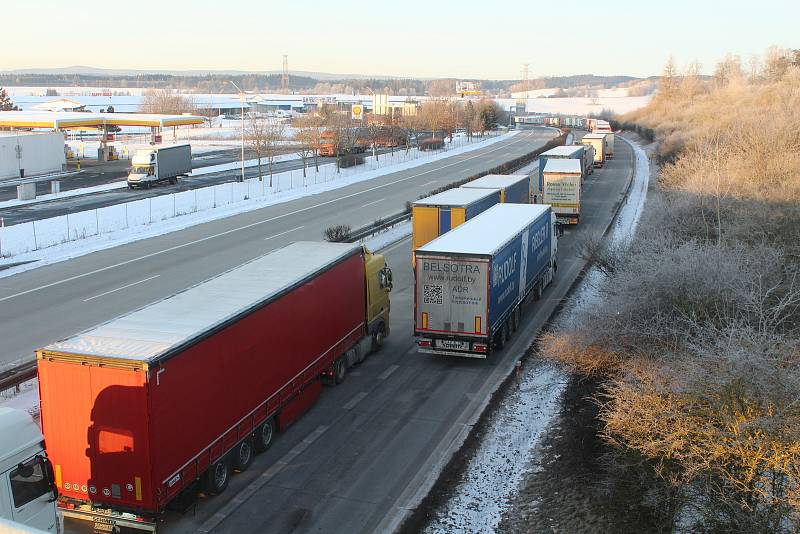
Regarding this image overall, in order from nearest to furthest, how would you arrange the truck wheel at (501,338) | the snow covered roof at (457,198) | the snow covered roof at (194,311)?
the snow covered roof at (194,311) → the truck wheel at (501,338) → the snow covered roof at (457,198)

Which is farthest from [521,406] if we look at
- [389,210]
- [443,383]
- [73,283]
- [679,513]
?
[389,210]

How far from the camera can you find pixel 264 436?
1491cm

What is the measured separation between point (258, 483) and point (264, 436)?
130cm

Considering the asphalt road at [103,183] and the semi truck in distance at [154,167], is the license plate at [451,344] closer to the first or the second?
the asphalt road at [103,183]

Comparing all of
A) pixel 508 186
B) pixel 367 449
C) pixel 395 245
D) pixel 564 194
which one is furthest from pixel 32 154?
pixel 367 449

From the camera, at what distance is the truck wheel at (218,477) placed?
42.2ft

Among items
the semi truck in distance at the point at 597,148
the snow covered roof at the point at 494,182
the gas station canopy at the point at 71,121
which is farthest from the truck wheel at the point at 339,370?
the gas station canopy at the point at 71,121

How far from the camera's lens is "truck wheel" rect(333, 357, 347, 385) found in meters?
18.2

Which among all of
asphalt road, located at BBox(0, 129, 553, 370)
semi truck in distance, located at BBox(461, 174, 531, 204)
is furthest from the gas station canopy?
semi truck in distance, located at BBox(461, 174, 531, 204)

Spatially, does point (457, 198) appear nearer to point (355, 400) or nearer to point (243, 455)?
point (355, 400)

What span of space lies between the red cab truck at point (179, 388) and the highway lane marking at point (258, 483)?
382 millimetres

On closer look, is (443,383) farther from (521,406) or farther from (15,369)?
(15,369)

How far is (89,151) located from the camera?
88.4 m

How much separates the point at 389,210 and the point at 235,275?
3112cm
